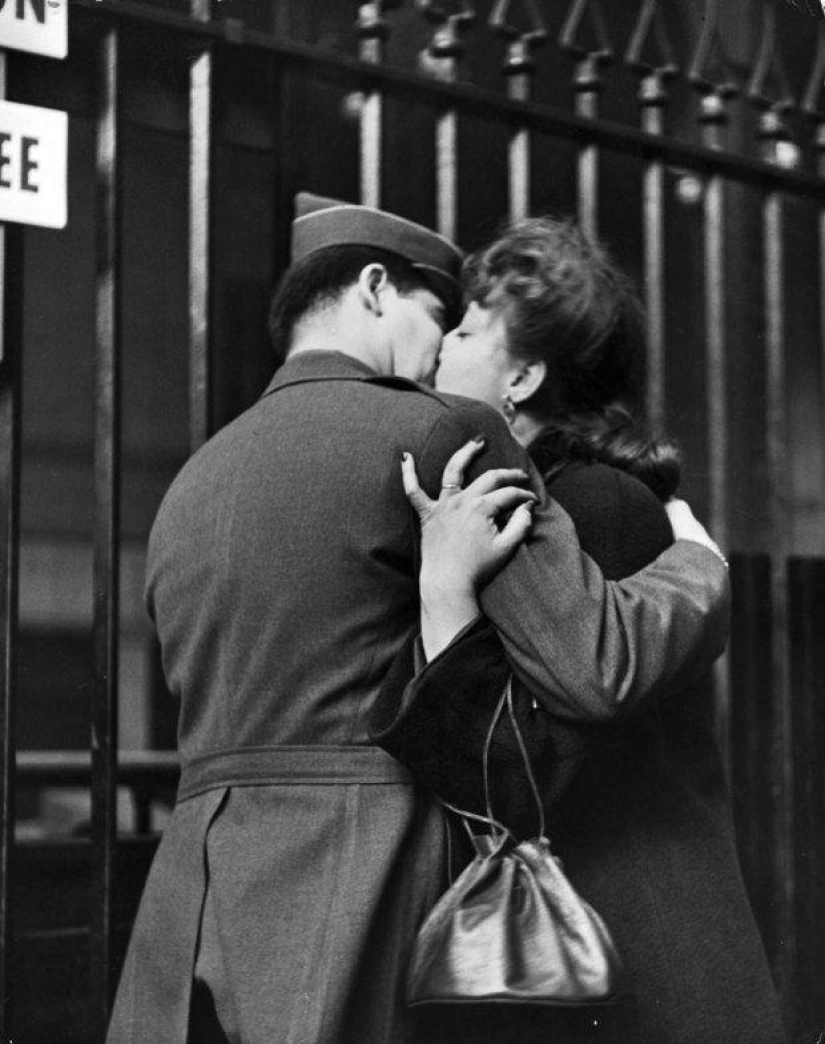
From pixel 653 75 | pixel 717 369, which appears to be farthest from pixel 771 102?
pixel 717 369

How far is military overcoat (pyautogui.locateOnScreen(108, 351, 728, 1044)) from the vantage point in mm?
1889

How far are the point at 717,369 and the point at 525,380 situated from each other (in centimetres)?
83

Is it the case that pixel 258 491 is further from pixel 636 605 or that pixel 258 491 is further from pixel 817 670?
pixel 817 670

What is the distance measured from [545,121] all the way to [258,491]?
1208mm

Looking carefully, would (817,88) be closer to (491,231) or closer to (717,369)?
(717,369)

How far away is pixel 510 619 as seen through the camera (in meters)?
1.88

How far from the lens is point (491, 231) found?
8.78ft

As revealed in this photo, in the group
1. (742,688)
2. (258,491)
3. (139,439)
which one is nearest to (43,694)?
(139,439)

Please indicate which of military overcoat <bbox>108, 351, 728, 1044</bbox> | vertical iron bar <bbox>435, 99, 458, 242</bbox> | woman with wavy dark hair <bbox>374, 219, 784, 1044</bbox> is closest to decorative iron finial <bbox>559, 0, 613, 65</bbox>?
vertical iron bar <bbox>435, 99, 458, 242</bbox>

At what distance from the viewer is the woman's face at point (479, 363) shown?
2377mm

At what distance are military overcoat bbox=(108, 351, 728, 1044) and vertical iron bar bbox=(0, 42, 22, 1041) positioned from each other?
0.33 m

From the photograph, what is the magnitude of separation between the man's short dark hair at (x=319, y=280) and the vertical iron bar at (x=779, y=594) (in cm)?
118

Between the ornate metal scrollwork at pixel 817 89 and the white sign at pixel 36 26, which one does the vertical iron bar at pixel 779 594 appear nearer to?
the ornate metal scrollwork at pixel 817 89

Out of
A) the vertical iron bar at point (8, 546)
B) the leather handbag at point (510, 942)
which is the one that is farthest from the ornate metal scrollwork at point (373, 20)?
the leather handbag at point (510, 942)
